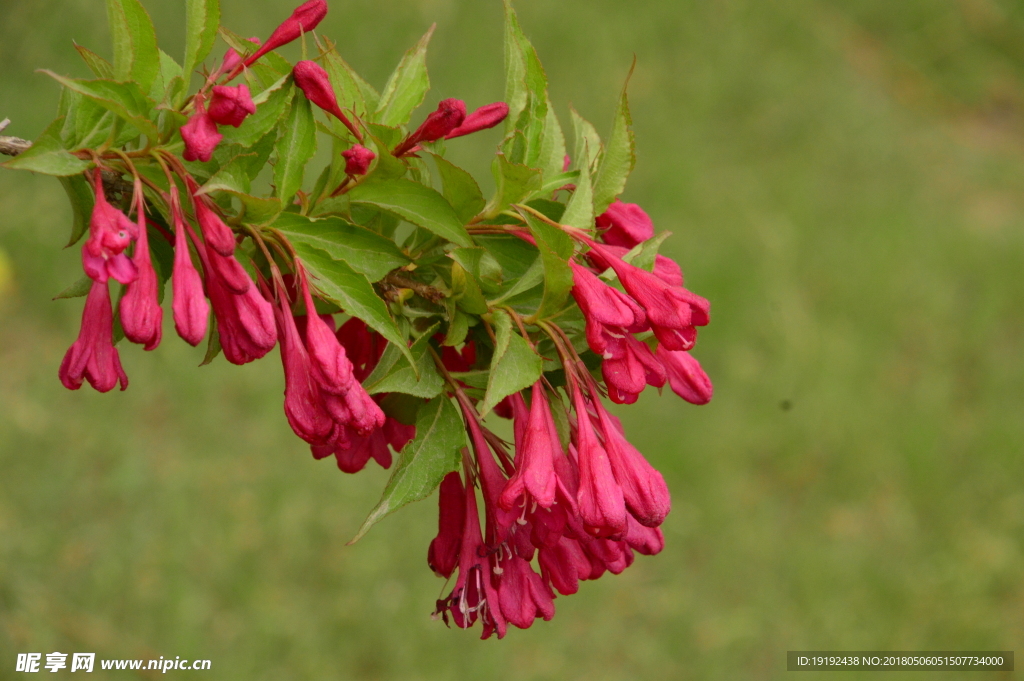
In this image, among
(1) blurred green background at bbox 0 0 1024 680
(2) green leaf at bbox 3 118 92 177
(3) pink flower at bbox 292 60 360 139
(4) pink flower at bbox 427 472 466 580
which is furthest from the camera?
(1) blurred green background at bbox 0 0 1024 680

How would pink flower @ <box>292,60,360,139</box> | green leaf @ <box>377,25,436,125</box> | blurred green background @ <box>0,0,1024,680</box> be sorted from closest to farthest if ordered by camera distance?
pink flower @ <box>292,60,360,139</box> → green leaf @ <box>377,25,436,125</box> → blurred green background @ <box>0,0,1024,680</box>

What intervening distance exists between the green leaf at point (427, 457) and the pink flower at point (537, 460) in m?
0.08

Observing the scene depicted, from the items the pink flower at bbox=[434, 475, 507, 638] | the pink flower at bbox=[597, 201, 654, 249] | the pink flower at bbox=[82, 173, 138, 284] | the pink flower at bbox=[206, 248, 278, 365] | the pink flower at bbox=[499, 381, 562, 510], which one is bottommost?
the pink flower at bbox=[434, 475, 507, 638]

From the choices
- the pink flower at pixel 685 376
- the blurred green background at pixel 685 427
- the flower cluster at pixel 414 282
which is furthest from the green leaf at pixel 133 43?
the blurred green background at pixel 685 427

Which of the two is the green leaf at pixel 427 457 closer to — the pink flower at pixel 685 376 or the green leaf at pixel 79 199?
the pink flower at pixel 685 376

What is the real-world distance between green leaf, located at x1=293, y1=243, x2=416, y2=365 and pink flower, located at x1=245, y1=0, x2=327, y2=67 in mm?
264

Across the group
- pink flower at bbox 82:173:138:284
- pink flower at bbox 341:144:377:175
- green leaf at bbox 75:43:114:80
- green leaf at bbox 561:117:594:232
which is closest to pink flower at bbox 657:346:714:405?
green leaf at bbox 561:117:594:232

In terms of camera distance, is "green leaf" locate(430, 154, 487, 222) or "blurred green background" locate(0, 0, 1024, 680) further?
"blurred green background" locate(0, 0, 1024, 680)

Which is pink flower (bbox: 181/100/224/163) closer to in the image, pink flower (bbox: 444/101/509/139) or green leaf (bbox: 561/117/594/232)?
pink flower (bbox: 444/101/509/139)

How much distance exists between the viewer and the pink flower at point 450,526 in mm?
1361

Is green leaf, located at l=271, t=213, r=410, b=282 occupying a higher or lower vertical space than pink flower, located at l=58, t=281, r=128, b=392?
higher

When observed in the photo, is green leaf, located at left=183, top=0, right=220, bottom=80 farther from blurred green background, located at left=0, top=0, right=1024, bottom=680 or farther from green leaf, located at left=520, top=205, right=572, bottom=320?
blurred green background, located at left=0, top=0, right=1024, bottom=680

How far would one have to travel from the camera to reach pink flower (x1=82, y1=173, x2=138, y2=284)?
96 cm

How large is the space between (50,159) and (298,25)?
355 mm
